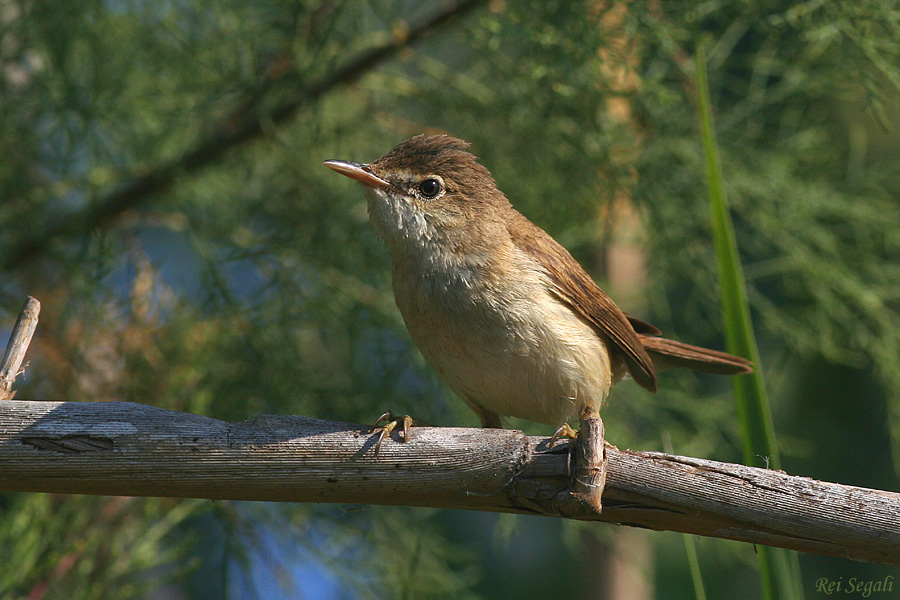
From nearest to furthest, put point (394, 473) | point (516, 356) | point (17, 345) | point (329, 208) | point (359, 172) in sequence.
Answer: point (394, 473)
point (17, 345)
point (516, 356)
point (359, 172)
point (329, 208)

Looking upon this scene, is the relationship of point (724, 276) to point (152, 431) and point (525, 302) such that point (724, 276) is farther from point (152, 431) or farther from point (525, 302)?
point (152, 431)

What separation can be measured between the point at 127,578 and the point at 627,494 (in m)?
2.45

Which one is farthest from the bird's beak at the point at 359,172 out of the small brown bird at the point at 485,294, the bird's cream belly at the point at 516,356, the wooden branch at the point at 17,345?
the wooden branch at the point at 17,345

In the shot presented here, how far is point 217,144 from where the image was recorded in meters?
3.38

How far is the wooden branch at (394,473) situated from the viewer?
1791mm

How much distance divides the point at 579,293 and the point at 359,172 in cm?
84

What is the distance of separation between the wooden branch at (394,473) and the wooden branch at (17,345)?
0.15 m

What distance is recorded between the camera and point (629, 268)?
180 inches

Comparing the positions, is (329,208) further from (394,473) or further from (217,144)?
(394,473)

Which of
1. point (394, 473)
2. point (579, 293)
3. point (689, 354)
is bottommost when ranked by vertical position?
point (394, 473)

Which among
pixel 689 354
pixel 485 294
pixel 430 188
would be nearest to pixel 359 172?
pixel 430 188

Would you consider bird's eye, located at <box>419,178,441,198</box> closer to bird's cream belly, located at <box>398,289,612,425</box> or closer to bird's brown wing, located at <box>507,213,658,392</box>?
bird's brown wing, located at <box>507,213,658,392</box>

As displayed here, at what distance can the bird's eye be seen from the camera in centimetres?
281

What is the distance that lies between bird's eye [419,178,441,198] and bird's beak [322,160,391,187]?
120mm
